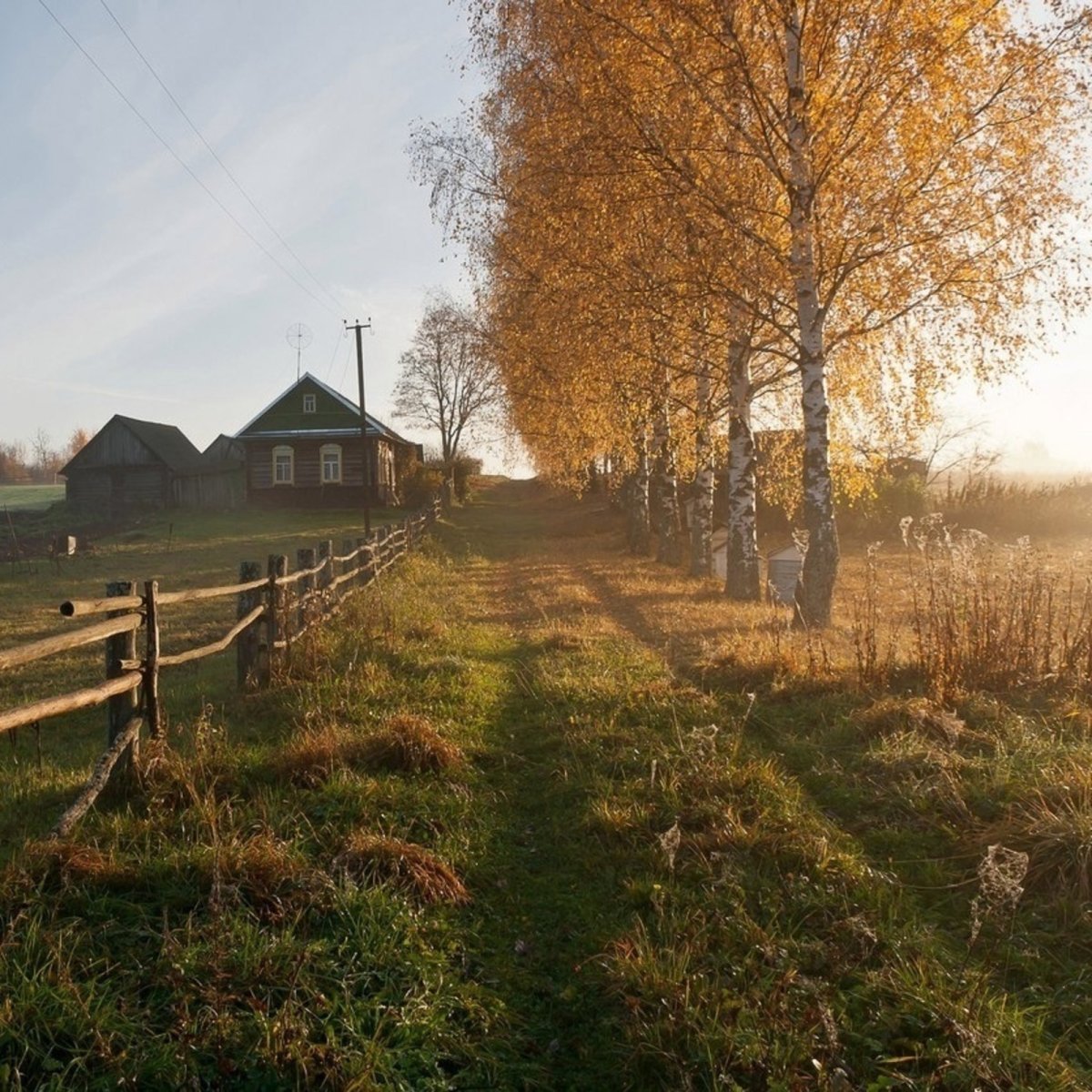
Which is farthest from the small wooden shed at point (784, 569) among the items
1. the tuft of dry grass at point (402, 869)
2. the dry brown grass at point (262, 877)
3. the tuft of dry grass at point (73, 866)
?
the tuft of dry grass at point (73, 866)

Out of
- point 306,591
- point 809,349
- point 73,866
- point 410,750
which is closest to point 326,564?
point 306,591

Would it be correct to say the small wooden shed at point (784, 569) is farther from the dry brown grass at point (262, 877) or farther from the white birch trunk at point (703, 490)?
the dry brown grass at point (262, 877)

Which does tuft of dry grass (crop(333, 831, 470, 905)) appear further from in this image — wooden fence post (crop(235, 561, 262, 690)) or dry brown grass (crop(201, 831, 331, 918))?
wooden fence post (crop(235, 561, 262, 690))

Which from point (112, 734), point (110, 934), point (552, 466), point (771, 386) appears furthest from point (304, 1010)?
point (552, 466)

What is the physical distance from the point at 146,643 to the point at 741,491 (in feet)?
35.7

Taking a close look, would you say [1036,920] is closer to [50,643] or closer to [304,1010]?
[304,1010]

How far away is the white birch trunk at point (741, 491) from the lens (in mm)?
14125

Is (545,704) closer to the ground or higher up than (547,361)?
closer to the ground

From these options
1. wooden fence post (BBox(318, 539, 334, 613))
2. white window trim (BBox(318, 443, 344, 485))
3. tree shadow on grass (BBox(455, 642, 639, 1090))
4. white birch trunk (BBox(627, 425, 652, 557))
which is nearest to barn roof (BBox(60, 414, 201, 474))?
white window trim (BBox(318, 443, 344, 485))

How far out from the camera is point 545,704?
7.55 meters

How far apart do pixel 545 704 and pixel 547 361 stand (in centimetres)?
1065

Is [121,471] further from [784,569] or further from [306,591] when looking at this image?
[306,591]

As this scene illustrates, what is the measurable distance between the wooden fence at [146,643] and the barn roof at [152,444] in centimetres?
3768

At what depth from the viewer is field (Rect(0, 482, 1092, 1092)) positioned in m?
2.92
